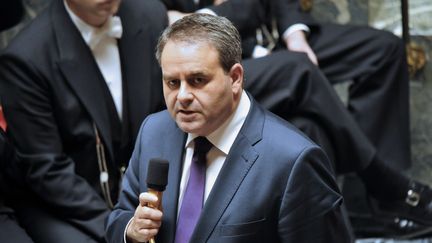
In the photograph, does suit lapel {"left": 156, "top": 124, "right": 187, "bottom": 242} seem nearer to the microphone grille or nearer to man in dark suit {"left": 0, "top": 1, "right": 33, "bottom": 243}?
the microphone grille

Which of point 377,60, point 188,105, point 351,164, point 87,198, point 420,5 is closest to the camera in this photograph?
point 188,105

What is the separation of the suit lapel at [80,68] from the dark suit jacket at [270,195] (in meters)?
0.92

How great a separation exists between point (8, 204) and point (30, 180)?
16 cm

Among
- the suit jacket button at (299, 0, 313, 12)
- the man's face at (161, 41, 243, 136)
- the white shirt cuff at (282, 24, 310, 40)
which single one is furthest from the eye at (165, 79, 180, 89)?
the suit jacket button at (299, 0, 313, 12)

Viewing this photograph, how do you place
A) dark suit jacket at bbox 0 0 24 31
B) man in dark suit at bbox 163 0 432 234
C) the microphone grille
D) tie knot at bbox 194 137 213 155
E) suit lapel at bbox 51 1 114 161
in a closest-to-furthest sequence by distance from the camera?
the microphone grille < tie knot at bbox 194 137 213 155 < suit lapel at bbox 51 1 114 161 < man in dark suit at bbox 163 0 432 234 < dark suit jacket at bbox 0 0 24 31

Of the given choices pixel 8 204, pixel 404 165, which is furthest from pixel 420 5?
pixel 8 204

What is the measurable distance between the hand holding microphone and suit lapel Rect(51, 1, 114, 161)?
983 mm

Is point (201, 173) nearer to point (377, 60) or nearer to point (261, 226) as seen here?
point (261, 226)

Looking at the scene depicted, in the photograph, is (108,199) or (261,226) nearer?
(261,226)

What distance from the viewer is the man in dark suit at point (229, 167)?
2.14 meters

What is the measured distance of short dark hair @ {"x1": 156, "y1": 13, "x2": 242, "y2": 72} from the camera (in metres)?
2.14

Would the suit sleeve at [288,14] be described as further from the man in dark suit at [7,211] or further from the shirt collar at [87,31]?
the man in dark suit at [7,211]

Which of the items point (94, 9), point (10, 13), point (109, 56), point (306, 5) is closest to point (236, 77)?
point (94, 9)

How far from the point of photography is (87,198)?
3.09m
